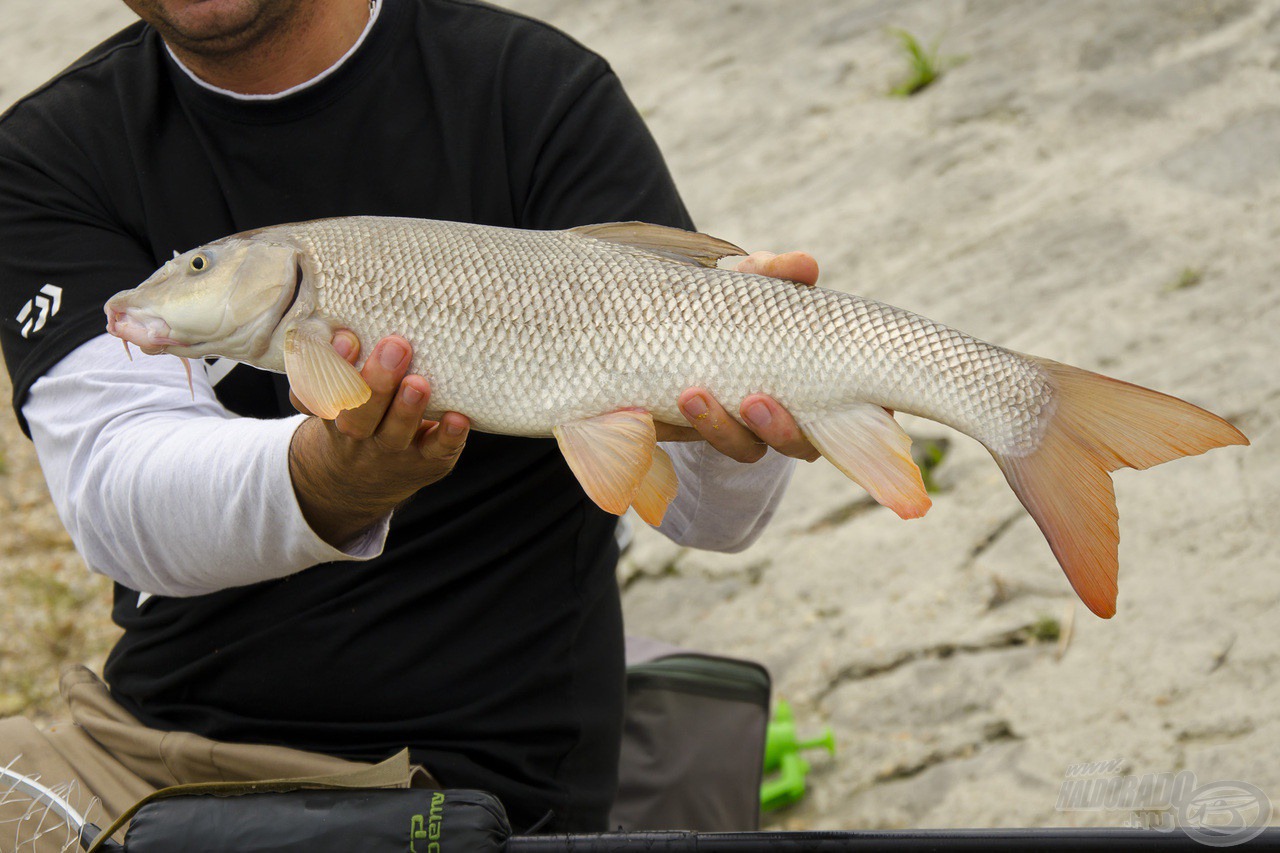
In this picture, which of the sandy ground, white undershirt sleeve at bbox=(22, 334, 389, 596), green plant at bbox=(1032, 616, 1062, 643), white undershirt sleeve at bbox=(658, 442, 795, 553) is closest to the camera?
white undershirt sleeve at bbox=(22, 334, 389, 596)

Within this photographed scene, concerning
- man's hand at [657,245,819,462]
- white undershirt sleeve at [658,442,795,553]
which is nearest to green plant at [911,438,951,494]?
white undershirt sleeve at [658,442,795,553]

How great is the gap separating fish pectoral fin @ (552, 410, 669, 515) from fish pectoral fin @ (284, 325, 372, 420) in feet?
0.80

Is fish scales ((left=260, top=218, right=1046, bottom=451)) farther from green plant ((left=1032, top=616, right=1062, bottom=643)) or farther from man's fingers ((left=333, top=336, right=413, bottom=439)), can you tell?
green plant ((left=1032, top=616, right=1062, bottom=643))

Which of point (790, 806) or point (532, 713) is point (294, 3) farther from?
point (790, 806)

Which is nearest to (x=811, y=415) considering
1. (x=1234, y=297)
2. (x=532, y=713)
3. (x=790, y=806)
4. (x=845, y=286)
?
(x=532, y=713)

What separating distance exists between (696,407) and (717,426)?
4 centimetres

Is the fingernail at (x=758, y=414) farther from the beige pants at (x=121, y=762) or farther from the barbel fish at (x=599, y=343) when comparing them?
the beige pants at (x=121, y=762)

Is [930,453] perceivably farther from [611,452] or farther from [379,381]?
[379,381]

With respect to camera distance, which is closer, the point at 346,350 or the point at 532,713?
the point at 346,350

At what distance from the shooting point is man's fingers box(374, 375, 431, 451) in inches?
58.2

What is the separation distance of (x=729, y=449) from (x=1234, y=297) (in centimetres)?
233

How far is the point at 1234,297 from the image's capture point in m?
3.36

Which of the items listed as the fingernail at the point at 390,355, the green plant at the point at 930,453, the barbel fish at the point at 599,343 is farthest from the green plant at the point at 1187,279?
the fingernail at the point at 390,355

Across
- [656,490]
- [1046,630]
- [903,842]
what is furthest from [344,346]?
[1046,630]
